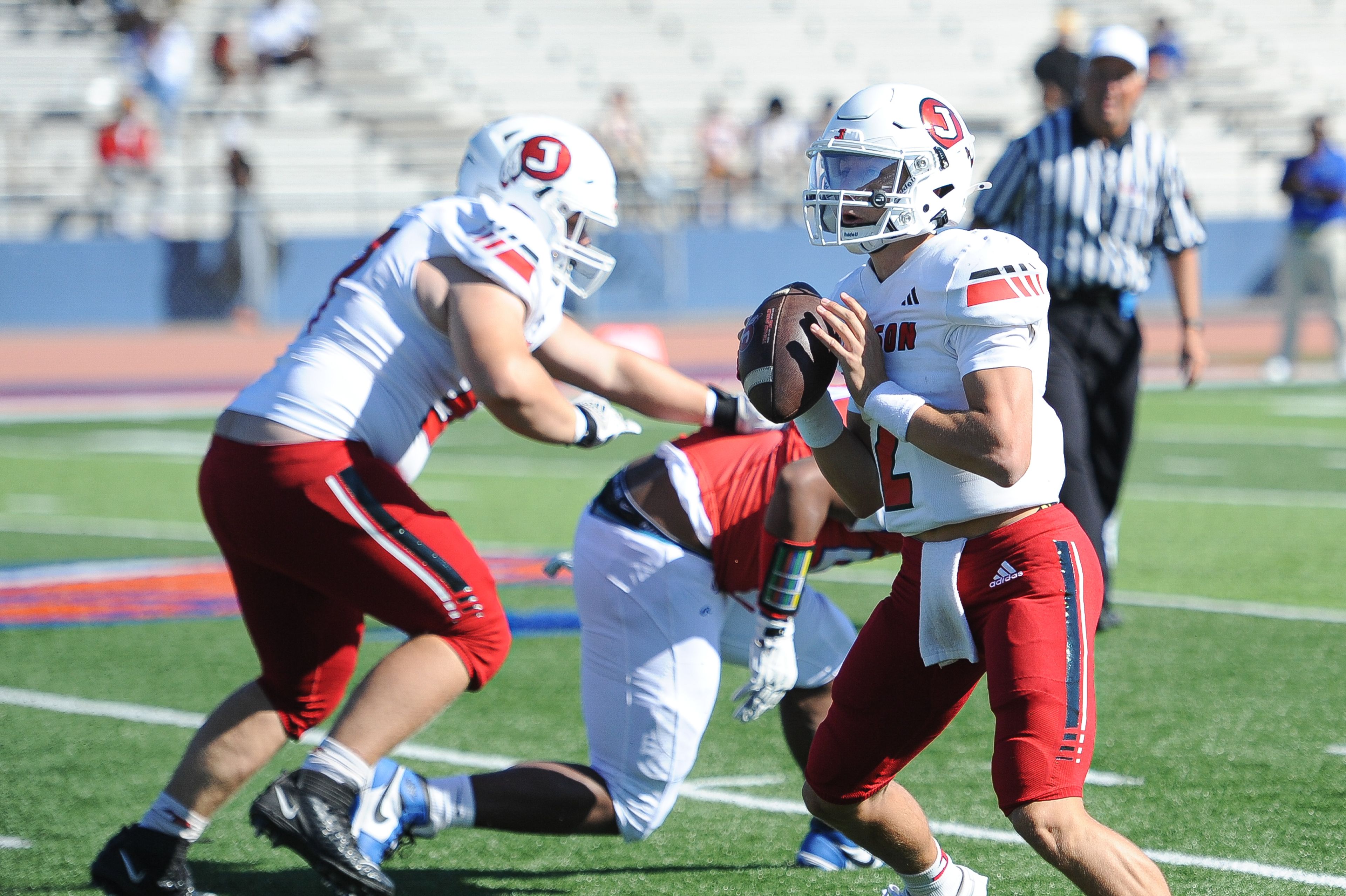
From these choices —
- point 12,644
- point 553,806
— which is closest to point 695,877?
point 553,806

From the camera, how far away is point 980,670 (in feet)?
10.3

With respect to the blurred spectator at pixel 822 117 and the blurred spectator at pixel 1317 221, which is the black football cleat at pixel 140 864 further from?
the blurred spectator at pixel 822 117

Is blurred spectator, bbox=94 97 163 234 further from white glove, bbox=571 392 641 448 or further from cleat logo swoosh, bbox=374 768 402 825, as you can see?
cleat logo swoosh, bbox=374 768 402 825

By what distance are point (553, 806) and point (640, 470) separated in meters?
0.75

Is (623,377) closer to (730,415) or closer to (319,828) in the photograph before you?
(730,415)

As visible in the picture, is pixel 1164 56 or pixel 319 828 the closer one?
pixel 319 828

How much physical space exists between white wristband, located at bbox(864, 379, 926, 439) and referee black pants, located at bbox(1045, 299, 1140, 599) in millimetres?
2764

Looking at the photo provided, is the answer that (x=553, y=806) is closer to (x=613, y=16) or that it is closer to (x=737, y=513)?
(x=737, y=513)

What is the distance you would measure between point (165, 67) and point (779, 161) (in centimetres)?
714

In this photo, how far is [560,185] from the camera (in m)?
3.85

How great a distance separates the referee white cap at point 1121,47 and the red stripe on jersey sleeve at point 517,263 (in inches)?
116

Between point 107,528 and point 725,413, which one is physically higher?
point 725,413

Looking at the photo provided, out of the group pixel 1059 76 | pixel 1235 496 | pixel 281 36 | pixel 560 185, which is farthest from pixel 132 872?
pixel 281 36

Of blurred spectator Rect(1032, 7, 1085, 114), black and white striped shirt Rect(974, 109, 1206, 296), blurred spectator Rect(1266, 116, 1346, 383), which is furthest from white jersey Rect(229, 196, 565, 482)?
blurred spectator Rect(1266, 116, 1346, 383)
